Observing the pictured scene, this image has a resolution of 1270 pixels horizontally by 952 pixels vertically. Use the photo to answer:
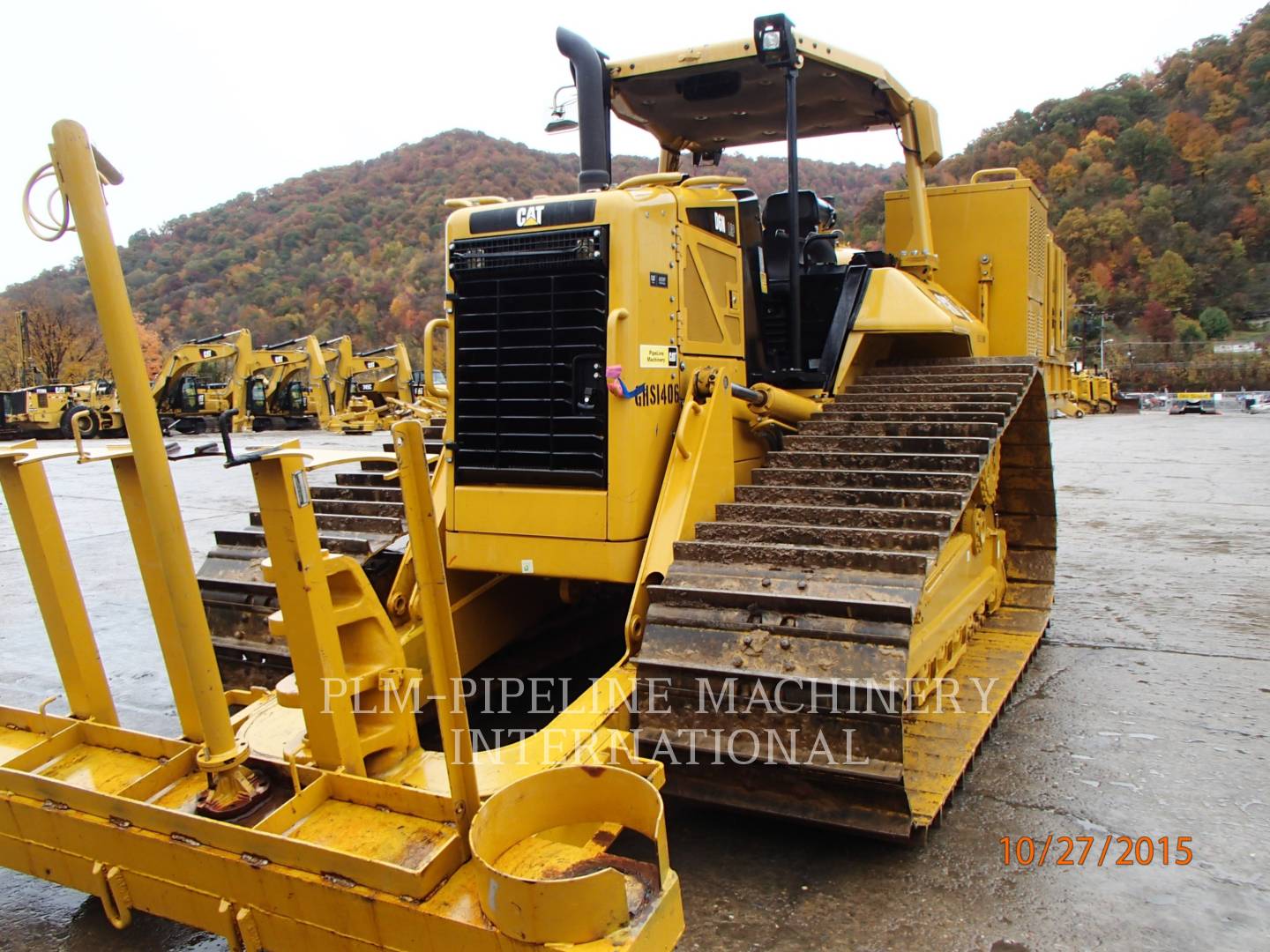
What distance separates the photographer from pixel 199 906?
2348 millimetres

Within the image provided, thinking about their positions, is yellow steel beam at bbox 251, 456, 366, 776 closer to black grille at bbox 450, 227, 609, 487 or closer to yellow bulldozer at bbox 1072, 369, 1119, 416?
black grille at bbox 450, 227, 609, 487

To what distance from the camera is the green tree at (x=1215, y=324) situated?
59.2m

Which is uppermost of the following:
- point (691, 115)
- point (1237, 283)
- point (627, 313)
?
point (691, 115)

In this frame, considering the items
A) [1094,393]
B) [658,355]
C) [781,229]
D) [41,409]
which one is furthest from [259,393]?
[1094,393]

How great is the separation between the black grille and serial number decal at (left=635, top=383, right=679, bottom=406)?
0.54ft

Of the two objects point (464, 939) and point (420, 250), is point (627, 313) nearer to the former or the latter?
point (464, 939)

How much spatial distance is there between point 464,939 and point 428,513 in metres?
0.92

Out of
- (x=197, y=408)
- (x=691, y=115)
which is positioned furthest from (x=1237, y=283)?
(x=691, y=115)

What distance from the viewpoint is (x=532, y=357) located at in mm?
3740

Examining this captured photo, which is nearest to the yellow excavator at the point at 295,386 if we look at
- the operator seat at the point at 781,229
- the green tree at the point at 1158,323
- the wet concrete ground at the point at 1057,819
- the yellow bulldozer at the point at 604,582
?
the wet concrete ground at the point at 1057,819

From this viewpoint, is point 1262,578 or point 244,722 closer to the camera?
point 244,722

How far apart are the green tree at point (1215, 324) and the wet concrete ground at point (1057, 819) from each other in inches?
2444

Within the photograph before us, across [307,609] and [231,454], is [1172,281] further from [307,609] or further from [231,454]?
[231,454]

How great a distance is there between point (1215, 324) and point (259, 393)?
192 ft
